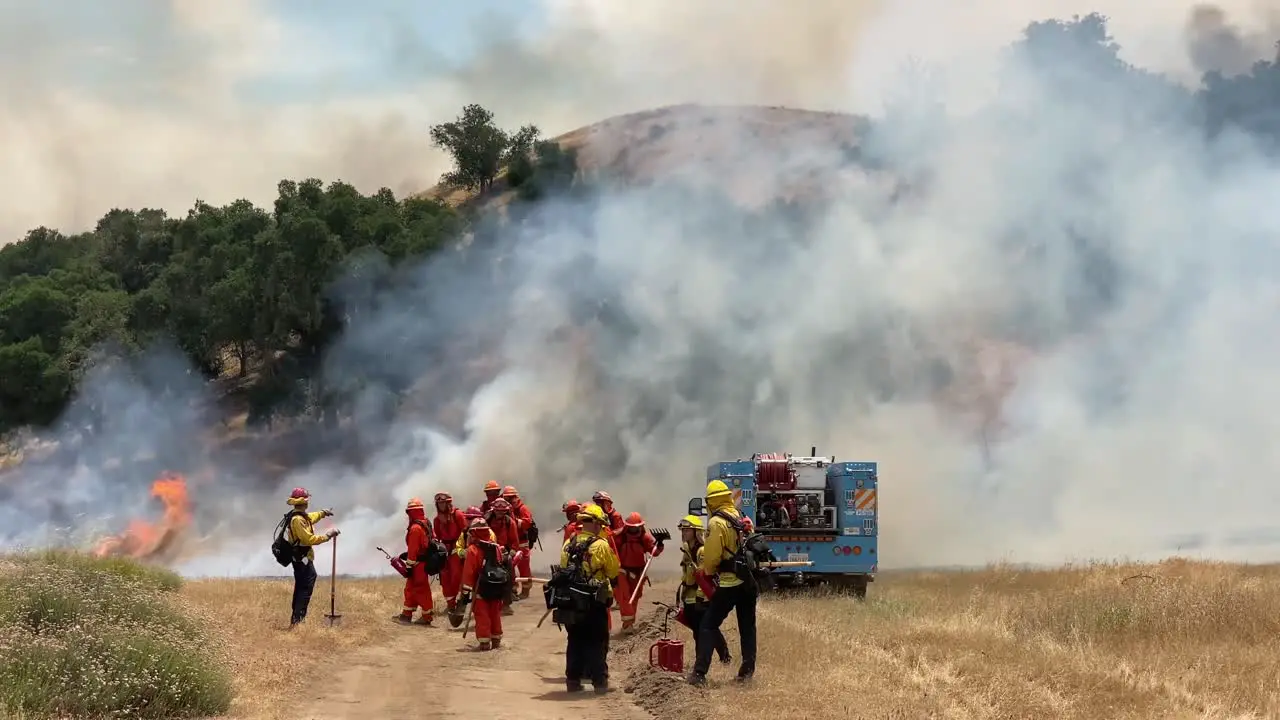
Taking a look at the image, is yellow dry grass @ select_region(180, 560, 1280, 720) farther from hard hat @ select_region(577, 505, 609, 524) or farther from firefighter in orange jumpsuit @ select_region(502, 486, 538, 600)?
firefighter in orange jumpsuit @ select_region(502, 486, 538, 600)

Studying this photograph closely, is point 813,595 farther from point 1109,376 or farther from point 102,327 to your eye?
point 102,327

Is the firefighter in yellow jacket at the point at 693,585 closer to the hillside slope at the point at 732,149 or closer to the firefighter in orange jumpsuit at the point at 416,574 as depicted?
the firefighter in orange jumpsuit at the point at 416,574

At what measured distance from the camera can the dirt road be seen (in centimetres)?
1218

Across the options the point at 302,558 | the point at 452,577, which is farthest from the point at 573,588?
the point at 452,577

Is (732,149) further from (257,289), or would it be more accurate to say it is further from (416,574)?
(416,574)

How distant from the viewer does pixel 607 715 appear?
1229 cm

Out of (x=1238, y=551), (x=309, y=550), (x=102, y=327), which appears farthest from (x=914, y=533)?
(x=102, y=327)

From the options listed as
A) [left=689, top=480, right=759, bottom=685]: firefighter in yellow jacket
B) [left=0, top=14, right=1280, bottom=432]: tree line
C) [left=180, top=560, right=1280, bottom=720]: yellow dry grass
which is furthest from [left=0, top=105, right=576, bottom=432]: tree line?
[left=689, top=480, right=759, bottom=685]: firefighter in yellow jacket

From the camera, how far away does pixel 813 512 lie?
23891 millimetres

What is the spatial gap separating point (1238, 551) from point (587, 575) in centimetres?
2437

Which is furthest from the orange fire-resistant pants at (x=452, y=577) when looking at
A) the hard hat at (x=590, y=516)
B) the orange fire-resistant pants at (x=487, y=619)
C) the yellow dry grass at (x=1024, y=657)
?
the hard hat at (x=590, y=516)

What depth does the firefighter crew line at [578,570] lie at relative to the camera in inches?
511

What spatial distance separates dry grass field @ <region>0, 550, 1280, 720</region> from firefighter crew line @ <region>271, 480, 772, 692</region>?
44 cm

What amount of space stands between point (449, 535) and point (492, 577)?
16.8 feet
